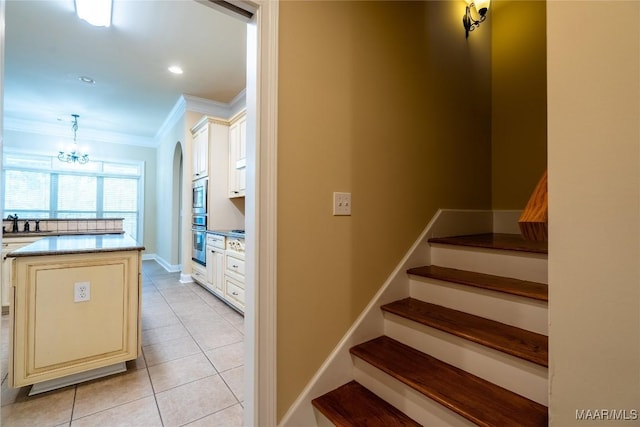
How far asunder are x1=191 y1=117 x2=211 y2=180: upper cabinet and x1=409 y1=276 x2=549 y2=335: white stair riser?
3.52m

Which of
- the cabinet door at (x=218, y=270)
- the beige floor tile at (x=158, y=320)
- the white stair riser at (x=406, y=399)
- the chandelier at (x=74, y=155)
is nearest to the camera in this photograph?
the white stair riser at (x=406, y=399)

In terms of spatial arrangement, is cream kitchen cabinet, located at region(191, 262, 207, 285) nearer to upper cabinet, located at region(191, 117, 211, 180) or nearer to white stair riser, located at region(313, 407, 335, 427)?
upper cabinet, located at region(191, 117, 211, 180)

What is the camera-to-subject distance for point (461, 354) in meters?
1.32

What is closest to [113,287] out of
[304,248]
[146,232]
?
[304,248]

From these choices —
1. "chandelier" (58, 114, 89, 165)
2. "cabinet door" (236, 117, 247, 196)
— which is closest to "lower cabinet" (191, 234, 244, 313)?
"cabinet door" (236, 117, 247, 196)

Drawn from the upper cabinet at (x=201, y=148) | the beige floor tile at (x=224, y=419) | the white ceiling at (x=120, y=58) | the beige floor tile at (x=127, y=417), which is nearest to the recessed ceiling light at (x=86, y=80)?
the white ceiling at (x=120, y=58)

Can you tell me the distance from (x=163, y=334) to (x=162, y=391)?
38.4 inches

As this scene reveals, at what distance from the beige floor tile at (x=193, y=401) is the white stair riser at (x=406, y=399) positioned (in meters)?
0.88

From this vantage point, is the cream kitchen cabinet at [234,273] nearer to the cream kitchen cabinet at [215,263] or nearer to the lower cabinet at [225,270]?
the lower cabinet at [225,270]

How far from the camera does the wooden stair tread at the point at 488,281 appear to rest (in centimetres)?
130

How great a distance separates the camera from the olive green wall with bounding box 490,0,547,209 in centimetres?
244

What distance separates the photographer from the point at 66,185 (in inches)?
231

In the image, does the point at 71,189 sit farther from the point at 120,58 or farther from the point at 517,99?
the point at 517,99

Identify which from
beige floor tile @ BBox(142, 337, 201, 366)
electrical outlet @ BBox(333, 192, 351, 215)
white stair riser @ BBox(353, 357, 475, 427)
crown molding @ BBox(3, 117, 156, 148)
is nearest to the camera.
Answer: white stair riser @ BBox(353, 357, 475, 427)
